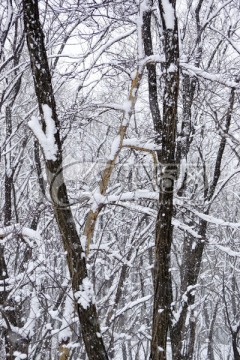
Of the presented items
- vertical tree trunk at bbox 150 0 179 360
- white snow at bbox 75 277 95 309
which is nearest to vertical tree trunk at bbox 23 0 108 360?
white snow at bbox 75 277 95 309

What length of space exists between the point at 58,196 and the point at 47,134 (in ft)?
2.20

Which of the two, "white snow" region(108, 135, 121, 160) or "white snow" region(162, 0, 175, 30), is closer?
"white snow" region(162, 0, 175, 30)

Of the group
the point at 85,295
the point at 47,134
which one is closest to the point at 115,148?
the point at 47,134

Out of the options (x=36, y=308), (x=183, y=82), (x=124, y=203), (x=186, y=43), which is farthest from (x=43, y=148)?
(x=186, y=43)

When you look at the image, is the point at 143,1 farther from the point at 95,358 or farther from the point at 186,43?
the point at 95,358

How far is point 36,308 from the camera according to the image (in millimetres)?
6098

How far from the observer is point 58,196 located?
14.5ft

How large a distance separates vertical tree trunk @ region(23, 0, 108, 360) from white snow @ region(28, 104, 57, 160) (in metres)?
0.03

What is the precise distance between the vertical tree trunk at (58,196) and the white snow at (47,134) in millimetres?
35

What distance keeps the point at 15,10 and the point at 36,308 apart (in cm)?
486

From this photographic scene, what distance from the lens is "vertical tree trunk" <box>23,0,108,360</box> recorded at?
4254 millimetres

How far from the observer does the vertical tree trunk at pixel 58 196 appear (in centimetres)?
425

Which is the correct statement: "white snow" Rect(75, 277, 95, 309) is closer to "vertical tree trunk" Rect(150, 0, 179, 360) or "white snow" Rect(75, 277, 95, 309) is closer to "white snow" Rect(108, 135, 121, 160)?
"vertical tree trunk" Rect(150, 0, 179, 360)

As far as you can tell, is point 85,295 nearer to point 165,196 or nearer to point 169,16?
point 165,196
